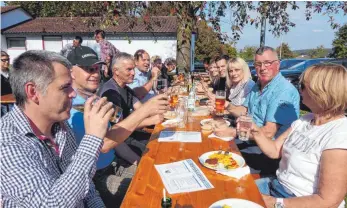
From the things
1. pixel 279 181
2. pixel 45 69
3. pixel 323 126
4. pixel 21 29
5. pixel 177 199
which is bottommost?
pixel 279 181

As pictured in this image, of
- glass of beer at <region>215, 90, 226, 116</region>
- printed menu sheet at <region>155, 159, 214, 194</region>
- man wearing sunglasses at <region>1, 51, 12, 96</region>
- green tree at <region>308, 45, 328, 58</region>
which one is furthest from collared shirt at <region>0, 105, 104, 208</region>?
green tree at <region>308, 45, 328, 58</region>

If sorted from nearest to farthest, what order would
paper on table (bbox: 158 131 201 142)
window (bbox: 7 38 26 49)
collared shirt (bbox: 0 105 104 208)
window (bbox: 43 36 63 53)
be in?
collared shirt (bbox: 0 105 104 208), paper on table (bbox: 158 131 201 142), window (bbox: 43 36 63 53), window (bbox: 7 38 26 49)

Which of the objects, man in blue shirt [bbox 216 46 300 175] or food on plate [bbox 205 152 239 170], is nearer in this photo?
food on plate [bbox 205 152 239 170]

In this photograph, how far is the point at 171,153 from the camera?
2160 mm

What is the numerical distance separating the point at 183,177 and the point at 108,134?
2.29 ft

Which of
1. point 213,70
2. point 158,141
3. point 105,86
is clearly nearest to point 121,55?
point 105,86

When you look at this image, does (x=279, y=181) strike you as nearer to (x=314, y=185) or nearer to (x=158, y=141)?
(x=314, y=185)

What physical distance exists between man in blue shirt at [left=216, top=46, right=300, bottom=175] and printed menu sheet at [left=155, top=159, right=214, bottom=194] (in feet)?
2.71

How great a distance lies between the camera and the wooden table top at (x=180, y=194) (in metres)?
1.47

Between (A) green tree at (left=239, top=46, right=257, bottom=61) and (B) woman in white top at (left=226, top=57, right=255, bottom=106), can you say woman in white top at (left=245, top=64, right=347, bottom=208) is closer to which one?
(B) woman in white top at (left=226, top=57, right=255, bottom=106)

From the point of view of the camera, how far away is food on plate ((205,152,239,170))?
1875 mm

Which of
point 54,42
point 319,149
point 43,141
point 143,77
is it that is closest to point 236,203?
point 319,149

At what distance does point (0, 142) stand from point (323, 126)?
1910 mm

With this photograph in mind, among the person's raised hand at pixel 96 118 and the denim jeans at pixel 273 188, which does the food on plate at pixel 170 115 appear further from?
the person's raised hand at pixel 96 118
